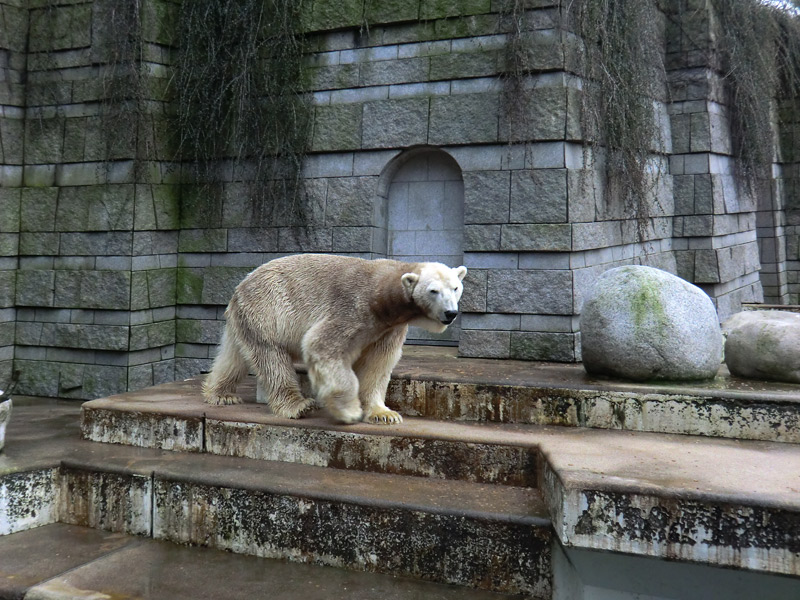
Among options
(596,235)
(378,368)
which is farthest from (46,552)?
(596,235)

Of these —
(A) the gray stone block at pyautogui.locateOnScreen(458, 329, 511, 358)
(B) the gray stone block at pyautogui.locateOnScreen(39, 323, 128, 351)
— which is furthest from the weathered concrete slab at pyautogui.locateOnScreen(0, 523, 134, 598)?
(A) the gray stone block at pyautogui.locateOnScreen(458, 329, 511, 358)

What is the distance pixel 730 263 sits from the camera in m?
8.98

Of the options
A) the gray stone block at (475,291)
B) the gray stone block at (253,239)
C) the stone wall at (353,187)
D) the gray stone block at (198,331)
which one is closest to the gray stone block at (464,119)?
the stone wall at (353,187)

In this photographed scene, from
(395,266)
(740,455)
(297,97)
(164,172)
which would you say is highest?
(297,97)

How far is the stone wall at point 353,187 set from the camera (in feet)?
22.0

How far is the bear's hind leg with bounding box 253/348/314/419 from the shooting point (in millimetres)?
4980

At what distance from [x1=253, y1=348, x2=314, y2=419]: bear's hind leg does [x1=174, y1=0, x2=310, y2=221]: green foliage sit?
2842 mm

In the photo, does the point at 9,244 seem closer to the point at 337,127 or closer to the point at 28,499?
the point at 337,127

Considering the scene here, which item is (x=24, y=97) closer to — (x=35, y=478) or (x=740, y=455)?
(x=35, y=478)

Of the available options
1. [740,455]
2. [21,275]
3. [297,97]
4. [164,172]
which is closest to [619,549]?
[740,455]

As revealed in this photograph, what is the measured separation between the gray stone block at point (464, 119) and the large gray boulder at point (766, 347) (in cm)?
283

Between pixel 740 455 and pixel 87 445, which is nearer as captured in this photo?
pixel 740 455

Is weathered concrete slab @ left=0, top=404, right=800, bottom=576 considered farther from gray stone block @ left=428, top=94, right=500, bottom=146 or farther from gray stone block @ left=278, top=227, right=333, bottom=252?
gray stone block @ left=428, top=94, right=500, bottom=146

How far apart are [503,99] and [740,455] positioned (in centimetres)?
393
